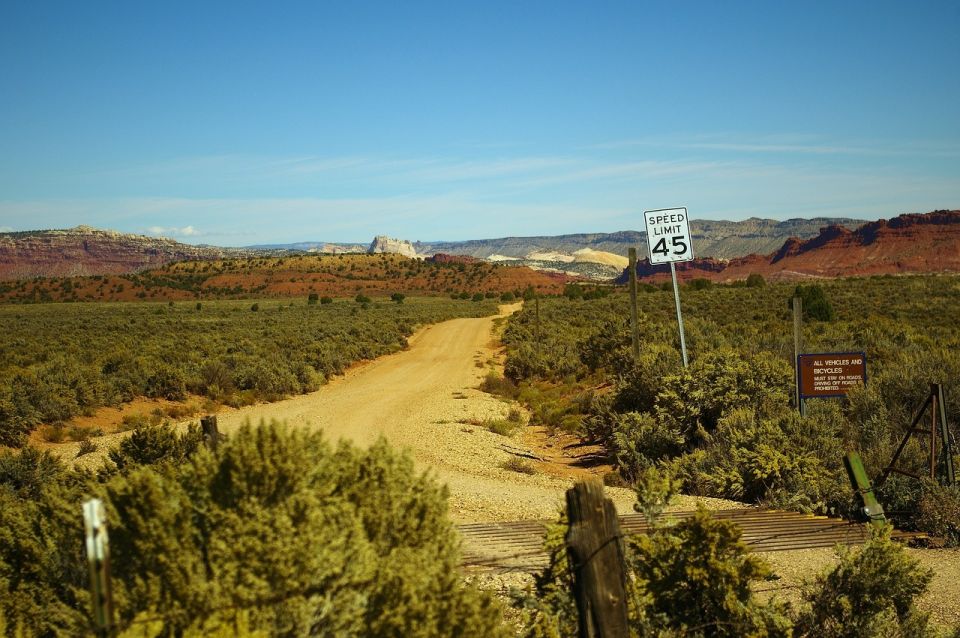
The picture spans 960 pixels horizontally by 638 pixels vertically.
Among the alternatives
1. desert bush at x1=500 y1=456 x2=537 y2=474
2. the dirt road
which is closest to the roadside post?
desert bush at x1=500 y1=456 x2=537 y2=474

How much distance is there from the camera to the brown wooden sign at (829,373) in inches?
402

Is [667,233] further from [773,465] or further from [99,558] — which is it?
[99,558]

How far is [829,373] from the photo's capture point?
33.8ft

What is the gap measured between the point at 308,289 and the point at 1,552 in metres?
100

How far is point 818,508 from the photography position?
8.07 metres

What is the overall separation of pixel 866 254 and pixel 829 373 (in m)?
162

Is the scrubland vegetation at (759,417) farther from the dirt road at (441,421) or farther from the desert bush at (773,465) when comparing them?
the dirt road at (441,421)

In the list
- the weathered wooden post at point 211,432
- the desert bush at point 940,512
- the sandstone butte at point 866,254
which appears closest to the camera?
the weathered wooden post at point 211,432

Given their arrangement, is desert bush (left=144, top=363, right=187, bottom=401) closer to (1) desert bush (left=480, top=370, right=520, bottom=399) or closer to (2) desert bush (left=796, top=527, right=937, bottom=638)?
(1) desert bush (left=480, top=370, right=520, bottom=399)

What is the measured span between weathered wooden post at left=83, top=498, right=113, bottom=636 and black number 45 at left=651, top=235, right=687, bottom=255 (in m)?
11.1

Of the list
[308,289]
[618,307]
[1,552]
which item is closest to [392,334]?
[618,307]

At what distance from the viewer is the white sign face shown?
12.3 metres

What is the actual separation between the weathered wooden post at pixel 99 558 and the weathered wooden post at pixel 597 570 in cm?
214

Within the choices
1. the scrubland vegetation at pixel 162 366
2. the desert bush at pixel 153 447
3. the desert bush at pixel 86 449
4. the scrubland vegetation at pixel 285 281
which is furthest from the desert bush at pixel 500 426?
the scrubland vegetation at pixel 285 281
